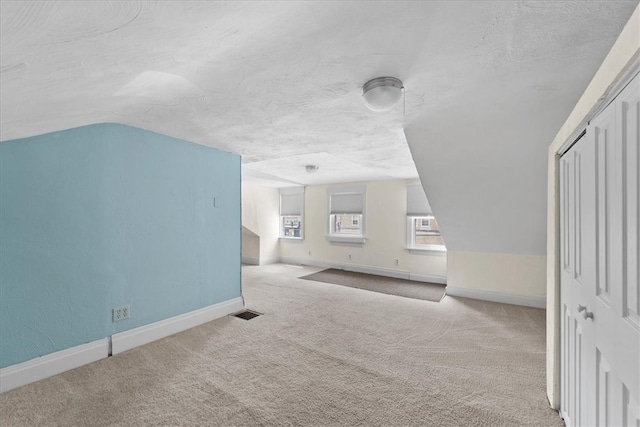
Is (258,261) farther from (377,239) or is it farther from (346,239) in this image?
(377,239)

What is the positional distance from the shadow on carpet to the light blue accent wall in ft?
8.57

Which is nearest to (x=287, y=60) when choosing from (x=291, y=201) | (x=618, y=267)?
(x=618, y=267)

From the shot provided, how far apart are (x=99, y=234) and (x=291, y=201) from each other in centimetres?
538

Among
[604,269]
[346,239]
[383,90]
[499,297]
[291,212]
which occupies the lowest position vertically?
[499,297]

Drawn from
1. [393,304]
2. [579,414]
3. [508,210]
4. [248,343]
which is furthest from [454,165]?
[248,343]

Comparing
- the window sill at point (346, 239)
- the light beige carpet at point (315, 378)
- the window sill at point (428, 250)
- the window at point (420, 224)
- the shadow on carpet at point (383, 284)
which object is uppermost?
the window at point (420, 224)

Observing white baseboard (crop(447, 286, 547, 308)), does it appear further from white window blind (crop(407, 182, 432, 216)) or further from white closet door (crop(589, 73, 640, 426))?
white closet door (crop(589, 73, 640, 426))

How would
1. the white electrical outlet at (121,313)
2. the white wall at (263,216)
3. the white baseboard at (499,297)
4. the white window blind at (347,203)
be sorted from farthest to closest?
1. the white wall at (263,216)
2. the white window blind at (347,203)
3. the white baseboard at (499,297)
4. the white electrical outlet at (121,313)

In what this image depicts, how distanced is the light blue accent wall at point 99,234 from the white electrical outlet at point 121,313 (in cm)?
5

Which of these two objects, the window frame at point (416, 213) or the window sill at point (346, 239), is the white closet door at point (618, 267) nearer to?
the window frame at point (416, 213)

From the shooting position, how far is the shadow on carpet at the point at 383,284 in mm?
4703

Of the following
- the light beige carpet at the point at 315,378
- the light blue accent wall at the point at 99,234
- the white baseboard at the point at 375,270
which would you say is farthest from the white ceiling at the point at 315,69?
the white baseboard at the point at 375,270

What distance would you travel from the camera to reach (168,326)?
3016 mm

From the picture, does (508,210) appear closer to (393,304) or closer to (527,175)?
(527,175)
